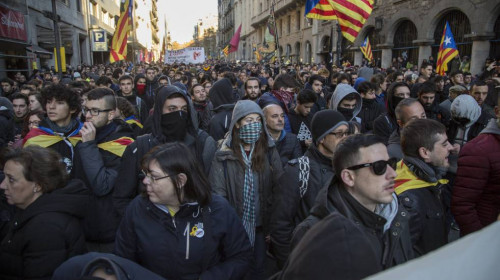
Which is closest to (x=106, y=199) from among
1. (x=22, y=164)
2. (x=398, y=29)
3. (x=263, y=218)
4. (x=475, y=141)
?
(x=22, y=164)

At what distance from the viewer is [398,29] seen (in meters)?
21.4

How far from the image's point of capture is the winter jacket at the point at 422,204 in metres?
2.34

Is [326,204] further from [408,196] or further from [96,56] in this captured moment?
[96,56]

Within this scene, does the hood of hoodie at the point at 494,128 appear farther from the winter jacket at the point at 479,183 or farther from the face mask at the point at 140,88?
the face mask at the point at 140,88

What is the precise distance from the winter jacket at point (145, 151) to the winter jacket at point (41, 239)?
0.56 m

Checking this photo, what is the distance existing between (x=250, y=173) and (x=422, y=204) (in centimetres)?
136

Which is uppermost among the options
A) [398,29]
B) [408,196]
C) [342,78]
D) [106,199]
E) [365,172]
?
[398,29]

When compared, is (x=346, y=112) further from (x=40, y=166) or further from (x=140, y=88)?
(x=140, y=88)

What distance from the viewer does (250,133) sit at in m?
3.24

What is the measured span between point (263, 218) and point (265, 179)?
1.13 feet

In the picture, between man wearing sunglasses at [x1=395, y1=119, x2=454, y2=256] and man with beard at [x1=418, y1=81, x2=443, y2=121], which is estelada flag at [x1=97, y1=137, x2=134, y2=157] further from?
man with beard at [x1=418, y1=81, x2=443, y2=121]

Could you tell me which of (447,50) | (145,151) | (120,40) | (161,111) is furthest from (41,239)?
(120,40)

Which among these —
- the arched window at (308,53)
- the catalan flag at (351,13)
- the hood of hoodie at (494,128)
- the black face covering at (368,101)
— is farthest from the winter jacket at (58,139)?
the arched window at (308,53)

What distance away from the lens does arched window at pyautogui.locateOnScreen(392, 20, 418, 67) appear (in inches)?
779
